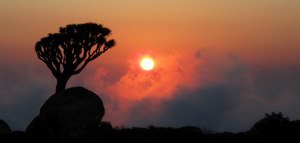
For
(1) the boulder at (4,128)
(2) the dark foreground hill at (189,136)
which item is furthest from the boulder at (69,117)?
(1) the boulder at (4,128)

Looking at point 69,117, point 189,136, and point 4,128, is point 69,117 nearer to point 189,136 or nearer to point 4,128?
point 189,136

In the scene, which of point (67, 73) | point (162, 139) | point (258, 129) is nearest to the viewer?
point (162, 139)

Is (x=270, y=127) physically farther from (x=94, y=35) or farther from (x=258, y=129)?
(x=94, y=35)

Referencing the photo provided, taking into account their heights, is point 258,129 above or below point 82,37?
below

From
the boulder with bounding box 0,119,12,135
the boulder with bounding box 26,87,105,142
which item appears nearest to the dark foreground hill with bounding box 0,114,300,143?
the boulder with bounding box 26,87,105,142

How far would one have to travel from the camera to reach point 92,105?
31.1 m

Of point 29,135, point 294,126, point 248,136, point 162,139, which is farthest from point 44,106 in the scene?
point 294,126

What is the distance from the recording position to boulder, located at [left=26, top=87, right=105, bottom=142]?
99.6ft

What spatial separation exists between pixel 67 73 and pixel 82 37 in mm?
3711

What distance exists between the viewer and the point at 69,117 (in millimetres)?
30500

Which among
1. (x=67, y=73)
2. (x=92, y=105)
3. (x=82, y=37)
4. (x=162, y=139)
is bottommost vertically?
(x=162, y=139)

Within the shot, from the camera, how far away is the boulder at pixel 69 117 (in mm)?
30344

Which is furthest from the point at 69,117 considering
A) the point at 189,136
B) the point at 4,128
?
the point at 4,128

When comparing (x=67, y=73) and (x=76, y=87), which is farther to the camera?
(x=67, y=73)
